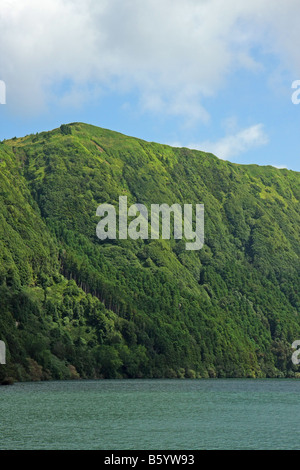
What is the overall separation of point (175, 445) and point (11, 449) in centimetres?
2150

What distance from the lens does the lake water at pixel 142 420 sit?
86750 mm

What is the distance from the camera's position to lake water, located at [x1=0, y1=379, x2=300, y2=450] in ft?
285

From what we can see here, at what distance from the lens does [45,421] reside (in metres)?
105

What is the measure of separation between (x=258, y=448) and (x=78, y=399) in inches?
2775

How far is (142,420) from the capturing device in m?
112

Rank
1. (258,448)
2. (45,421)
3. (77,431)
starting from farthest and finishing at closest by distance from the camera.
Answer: (45,421)
(77,431)
(258,448)

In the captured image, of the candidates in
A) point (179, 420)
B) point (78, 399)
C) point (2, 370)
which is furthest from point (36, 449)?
point (2, 370)
